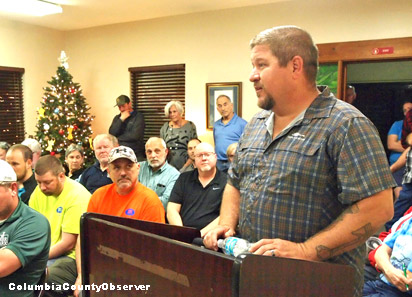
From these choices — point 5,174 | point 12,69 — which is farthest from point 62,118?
point 5,174

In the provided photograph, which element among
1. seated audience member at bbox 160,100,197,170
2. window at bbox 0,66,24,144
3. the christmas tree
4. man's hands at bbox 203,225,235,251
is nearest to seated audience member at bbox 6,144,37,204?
seated audience member at bbox 160,100,197,170

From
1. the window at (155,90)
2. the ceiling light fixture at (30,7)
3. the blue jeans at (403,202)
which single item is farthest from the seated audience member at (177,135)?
the blue jeans at (403,202)

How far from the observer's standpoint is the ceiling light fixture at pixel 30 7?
4762 mm

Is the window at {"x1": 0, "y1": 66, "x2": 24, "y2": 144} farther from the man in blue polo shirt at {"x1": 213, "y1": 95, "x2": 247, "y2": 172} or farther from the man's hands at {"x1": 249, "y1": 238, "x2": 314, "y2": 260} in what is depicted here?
the man's hands at {"x1": 249, "y1": 238, "x2": 314, "y2": 260}

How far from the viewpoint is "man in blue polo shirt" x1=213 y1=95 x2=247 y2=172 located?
468cm

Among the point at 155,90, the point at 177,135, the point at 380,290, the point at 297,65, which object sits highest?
the point at 155,90

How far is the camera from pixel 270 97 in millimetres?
1112

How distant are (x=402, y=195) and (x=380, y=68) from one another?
7.25ft

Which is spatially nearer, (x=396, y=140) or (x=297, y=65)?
(x=297, y=65)

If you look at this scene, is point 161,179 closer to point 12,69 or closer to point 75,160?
point 75,160

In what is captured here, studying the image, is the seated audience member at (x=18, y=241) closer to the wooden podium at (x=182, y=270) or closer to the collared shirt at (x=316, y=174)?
the wooden podium at (x=182, y=270)

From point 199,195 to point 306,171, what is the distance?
77.4 inches

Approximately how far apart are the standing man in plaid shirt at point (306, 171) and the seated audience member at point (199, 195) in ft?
5.56

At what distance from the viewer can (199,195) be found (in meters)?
2.96
